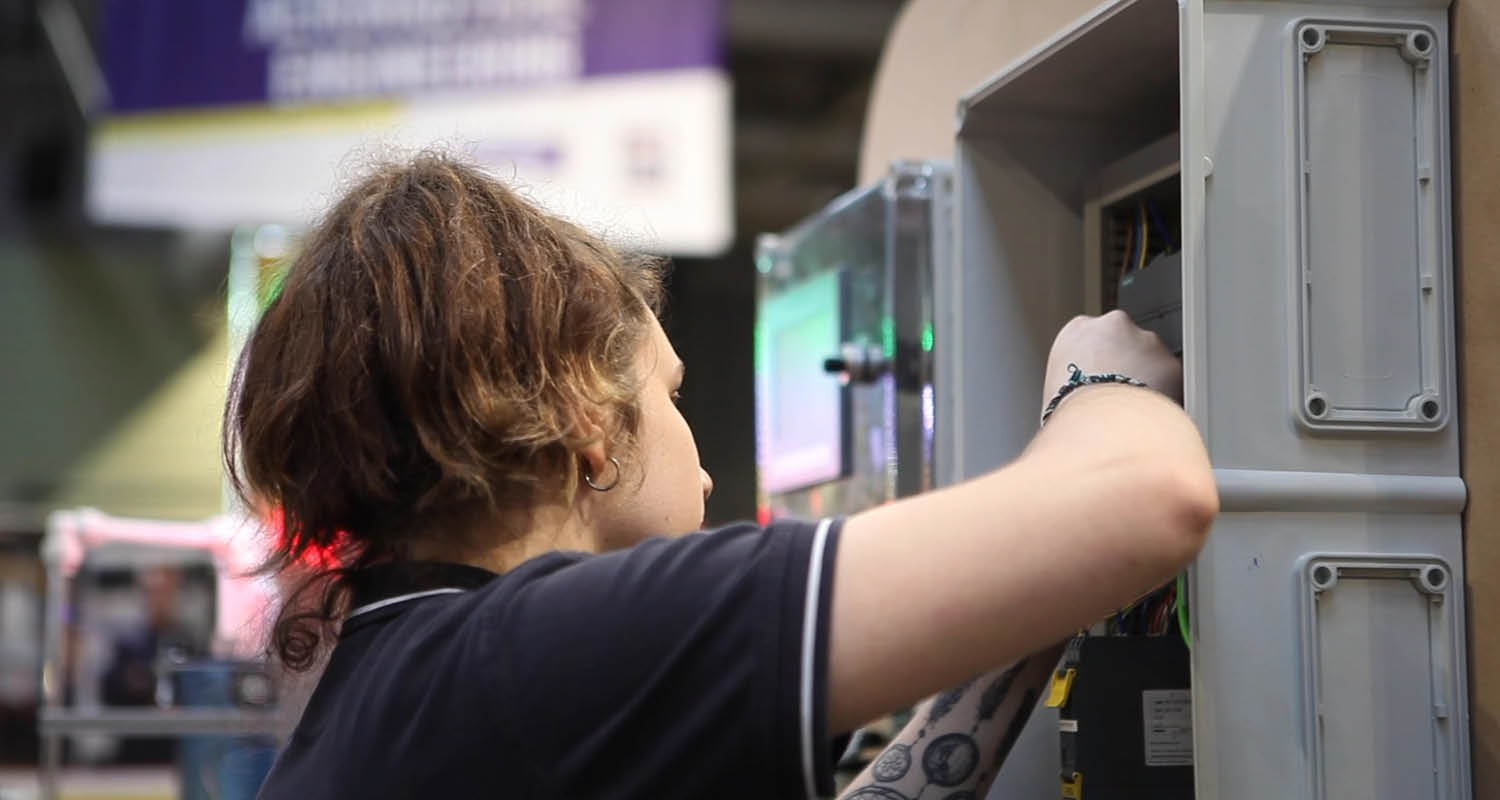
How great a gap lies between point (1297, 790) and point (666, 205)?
4301mm

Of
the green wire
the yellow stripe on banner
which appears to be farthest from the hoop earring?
the yellow stripe on banner

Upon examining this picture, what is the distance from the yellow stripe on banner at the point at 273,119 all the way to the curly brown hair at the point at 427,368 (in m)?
4.39

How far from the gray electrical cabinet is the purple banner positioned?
4023 millimetres

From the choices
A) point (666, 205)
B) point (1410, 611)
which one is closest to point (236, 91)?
point (666, 205)

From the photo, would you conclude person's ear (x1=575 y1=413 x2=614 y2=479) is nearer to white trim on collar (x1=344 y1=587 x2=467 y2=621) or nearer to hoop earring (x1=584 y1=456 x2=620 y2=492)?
hoop earring (x1=584 y1=456 x2=620 y2=492)

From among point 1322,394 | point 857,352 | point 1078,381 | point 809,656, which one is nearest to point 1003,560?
point 809,656

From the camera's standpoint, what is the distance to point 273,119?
533cm

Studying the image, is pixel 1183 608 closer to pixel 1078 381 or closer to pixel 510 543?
pixel 1078 381

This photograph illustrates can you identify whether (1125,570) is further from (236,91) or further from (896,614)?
(236,91)

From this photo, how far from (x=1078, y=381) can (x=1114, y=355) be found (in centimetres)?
9

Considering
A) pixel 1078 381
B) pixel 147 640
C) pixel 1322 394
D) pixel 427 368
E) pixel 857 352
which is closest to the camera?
pixel 427 368

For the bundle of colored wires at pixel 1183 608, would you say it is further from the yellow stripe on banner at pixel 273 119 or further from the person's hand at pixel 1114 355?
the yellow stripe on banner at pixel 273 119

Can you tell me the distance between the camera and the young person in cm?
82

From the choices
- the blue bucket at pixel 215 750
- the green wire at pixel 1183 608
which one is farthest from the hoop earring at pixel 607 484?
the blue bucket at pixel 215 750
